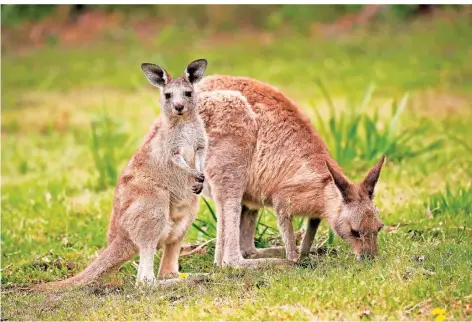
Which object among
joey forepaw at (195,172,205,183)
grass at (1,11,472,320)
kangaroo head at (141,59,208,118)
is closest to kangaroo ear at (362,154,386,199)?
grass at (1,11,472,320)

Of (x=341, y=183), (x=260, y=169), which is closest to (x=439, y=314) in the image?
(x=341, y=183)

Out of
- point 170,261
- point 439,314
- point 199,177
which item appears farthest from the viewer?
point 170,261

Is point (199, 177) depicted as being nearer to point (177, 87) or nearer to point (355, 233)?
point (177, 87)

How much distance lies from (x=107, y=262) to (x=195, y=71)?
1.44 meters

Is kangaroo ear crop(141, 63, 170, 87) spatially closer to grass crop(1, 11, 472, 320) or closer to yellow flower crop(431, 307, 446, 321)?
grass crop(1, 11, 472, 320)

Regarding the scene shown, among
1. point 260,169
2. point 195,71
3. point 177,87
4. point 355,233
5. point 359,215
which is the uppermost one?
point 195,71

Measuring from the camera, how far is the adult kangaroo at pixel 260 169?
253 inches

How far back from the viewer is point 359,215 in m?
6.05

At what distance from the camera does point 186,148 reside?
6.22m

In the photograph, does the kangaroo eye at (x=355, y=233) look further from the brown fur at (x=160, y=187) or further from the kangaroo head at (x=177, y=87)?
the kangaroo head at (x=177, y=87)

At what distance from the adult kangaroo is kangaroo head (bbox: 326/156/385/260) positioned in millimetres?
65

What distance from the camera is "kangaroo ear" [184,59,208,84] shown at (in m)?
6.20

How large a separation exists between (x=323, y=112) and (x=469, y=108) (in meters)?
1.93

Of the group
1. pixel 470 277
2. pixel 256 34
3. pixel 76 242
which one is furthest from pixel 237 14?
pixel 470 277
